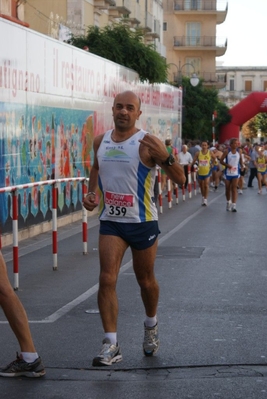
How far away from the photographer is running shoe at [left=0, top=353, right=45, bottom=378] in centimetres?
689

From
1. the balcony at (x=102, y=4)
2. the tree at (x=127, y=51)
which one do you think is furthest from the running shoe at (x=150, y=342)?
the balcony at (x=102, y=4)

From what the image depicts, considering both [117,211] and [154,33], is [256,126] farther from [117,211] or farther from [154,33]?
[117,211]

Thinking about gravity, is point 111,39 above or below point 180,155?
above

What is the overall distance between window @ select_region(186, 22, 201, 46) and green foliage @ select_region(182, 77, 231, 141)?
78.7ft

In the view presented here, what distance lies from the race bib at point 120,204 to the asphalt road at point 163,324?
3.31 feet

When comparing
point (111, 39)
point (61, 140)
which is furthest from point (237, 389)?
point (111, 39)

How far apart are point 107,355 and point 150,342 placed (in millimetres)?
494

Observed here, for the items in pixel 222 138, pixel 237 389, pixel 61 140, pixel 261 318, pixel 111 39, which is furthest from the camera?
pixel 222 138

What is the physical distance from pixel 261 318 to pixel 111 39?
2517cm

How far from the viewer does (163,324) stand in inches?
355

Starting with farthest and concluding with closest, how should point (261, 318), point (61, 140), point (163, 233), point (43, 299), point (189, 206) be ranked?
1. point (189, 206)
2. point (61, 140)
3. point (163, 233)
4. point (43, 299)
5. point (261, 318)

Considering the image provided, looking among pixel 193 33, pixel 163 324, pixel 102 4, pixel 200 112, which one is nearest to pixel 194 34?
pixel 193 33

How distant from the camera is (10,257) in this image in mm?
14383

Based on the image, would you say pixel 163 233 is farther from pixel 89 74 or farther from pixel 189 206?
pixel 189 206
